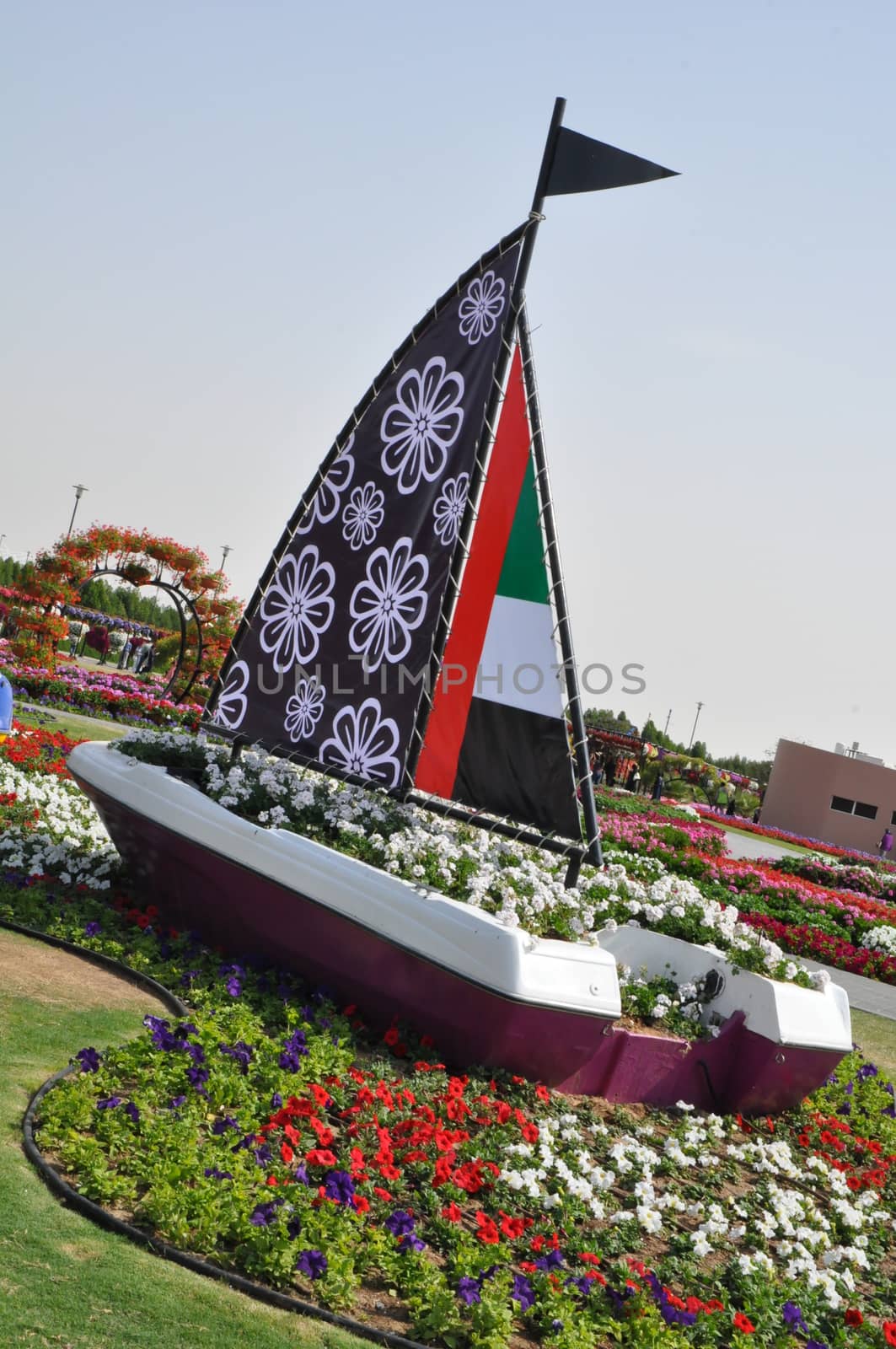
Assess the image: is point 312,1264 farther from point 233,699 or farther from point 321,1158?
point 233,699

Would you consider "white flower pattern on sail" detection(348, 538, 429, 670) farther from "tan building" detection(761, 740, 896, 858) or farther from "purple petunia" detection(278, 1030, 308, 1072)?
"tan building" detection(761, 740, 896, 858)

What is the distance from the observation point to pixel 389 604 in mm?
6664

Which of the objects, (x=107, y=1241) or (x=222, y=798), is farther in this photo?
(x=222, y=798)

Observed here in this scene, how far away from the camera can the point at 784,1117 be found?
6.24 m

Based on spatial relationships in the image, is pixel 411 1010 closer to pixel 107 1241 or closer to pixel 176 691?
pixel 107 1241

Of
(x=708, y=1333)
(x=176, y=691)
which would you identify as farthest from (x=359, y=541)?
(x=176, y=691)

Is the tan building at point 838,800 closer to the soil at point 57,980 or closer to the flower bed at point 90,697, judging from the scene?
the flower bed at point 90,697

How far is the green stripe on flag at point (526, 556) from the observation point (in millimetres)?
6258

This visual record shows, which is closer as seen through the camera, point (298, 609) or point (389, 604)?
point (389, 604)

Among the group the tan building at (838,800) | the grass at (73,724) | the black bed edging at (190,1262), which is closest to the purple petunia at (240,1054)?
the black bed edging at (190,1262)

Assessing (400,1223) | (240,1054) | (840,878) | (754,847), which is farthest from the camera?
(754,847)

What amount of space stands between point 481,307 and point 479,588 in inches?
65.7

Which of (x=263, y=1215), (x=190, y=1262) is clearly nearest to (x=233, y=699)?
(x=263, y=1215)

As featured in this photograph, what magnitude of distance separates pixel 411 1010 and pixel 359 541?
2840 mm
